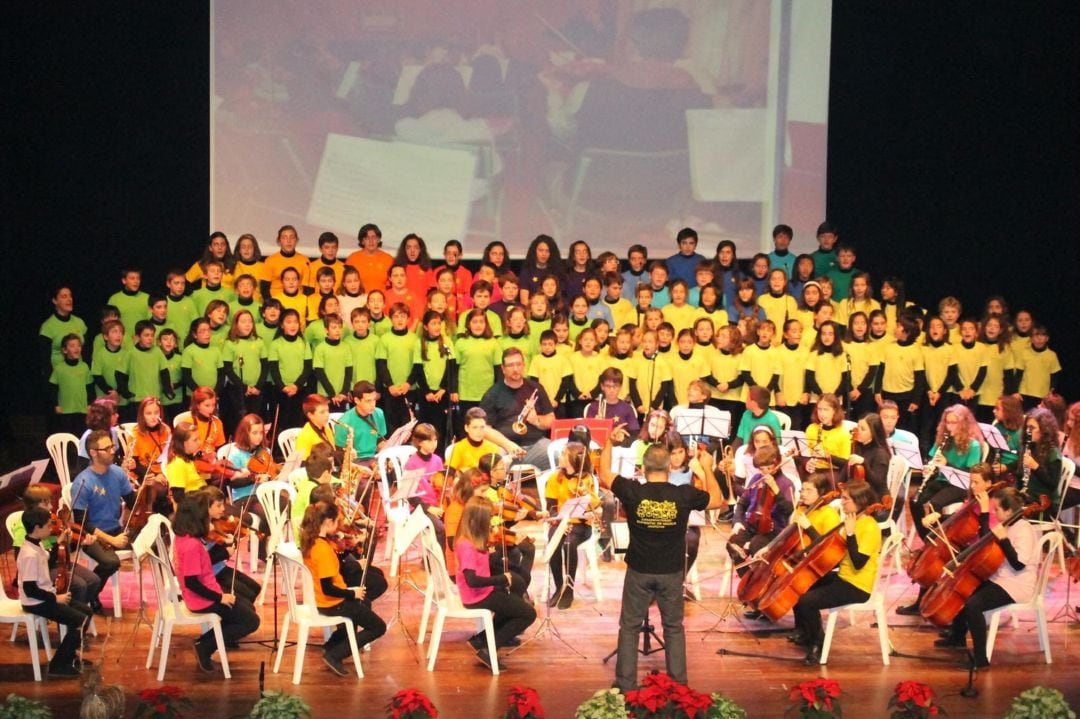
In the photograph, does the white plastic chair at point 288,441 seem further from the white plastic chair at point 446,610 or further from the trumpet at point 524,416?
the white plastic chair at point 446,610

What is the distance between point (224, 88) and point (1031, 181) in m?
7.40

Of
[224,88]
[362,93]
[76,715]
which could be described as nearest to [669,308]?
[362,93]

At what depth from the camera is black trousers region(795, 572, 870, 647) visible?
720 centimetres

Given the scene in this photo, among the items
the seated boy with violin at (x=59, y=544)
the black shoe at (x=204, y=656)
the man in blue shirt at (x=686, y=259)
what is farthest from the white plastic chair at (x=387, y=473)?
the man in blue shirt at (x=686, y=259)

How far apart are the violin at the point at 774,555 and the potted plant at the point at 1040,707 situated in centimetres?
188

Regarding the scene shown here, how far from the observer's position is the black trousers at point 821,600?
720 cm

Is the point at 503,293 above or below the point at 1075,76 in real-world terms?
below

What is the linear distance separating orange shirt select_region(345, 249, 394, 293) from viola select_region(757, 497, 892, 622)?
5.54m

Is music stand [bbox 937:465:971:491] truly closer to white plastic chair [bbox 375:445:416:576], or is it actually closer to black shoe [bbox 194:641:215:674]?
white plastic chair [bbox 375:445:416:576]

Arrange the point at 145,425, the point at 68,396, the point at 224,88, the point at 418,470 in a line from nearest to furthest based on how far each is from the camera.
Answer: the point at 418,470 → the point at 145,425 → the point at 68,396 → the point at 224,88

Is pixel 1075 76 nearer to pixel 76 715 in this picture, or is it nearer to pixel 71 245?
pixel 71 245

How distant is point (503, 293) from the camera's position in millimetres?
11375

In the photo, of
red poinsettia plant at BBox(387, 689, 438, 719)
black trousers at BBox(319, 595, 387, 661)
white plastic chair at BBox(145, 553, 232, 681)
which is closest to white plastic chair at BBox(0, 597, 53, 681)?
white plastic chair at BBox(145, 553, 232, 681)

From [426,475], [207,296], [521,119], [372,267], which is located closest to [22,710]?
[426,475]
